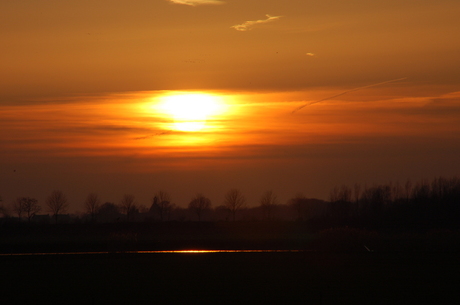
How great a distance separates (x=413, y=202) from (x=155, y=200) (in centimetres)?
8135

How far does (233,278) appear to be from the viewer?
38219 mm

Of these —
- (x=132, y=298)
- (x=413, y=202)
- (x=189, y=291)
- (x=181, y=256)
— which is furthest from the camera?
(x=413, y=202)

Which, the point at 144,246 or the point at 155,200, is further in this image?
A: the point at 155,200

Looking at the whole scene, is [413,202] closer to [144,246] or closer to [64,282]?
[144,246]

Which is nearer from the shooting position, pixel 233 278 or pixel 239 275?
pixel 233 278

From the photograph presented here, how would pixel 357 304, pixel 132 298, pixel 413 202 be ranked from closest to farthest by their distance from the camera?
1. pixel 357 304
2. pixel 132 298
3. pixel 413 202

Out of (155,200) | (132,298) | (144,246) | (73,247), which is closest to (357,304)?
(132,298)

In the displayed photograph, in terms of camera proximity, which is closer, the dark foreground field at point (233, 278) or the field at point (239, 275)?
the dark foreground field at point (233, 278)

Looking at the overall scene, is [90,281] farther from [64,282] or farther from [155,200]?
[155,200]

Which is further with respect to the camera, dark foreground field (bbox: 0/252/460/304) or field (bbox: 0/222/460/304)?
field (bbox: 0/222/460/304)

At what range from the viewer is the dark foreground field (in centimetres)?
3033

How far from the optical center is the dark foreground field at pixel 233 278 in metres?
30.3

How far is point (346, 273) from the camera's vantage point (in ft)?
129

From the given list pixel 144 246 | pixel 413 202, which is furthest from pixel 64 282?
pixel 413 202
